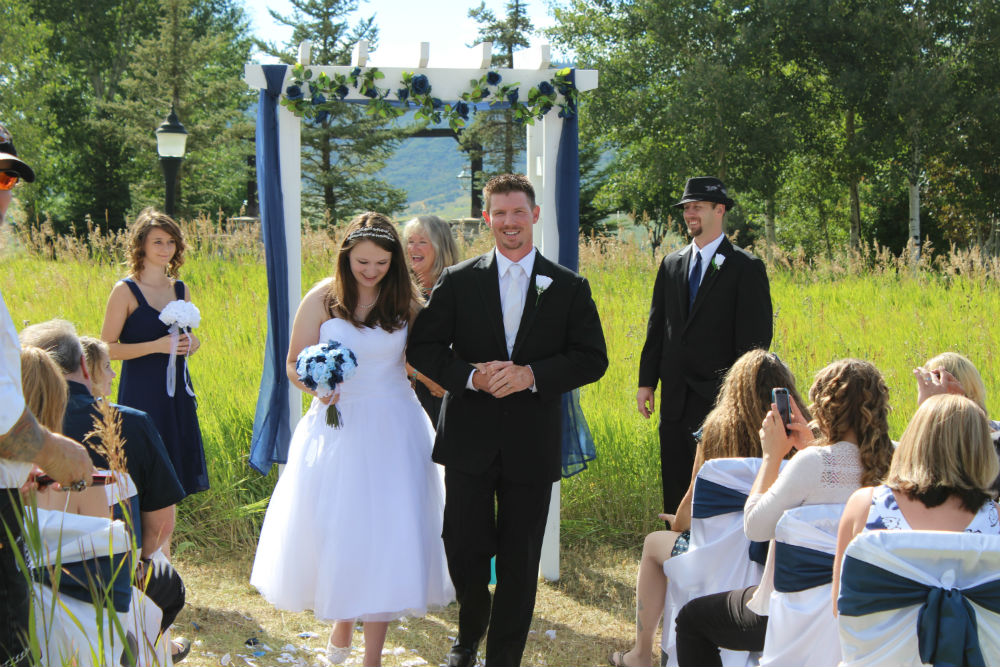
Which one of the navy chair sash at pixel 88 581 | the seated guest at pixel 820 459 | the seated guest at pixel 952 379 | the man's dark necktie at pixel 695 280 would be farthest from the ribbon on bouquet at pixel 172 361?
the seated guest at pixel 952 379

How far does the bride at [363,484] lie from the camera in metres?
3.84

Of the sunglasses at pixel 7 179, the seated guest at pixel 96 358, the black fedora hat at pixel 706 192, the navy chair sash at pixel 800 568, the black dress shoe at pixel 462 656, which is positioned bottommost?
the black dress shoe at pixel 462 656

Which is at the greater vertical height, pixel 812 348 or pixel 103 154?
pixel 103 154

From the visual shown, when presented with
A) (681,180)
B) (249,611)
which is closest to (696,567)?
(249,611)

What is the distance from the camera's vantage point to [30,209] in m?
26.9

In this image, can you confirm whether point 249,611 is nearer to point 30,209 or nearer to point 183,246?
point 183,246

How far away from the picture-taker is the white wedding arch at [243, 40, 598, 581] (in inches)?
189

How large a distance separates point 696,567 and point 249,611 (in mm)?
2508

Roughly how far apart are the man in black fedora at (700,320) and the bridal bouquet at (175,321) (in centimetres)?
→ 242

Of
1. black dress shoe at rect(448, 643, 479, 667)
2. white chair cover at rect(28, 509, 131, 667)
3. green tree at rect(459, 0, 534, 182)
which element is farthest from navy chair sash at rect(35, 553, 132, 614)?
green tree at rect(459, 0, 534, 182)

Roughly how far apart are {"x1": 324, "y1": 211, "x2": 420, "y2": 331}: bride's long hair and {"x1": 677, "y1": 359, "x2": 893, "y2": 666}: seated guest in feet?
5.86

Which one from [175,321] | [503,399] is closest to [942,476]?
[503,399]

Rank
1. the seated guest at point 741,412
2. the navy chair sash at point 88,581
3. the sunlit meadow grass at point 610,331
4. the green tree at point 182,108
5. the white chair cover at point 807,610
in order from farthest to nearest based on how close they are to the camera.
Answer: the green tree at point 182,108, the sunlit meadow grass at point 610,331, the seated guest at point 741,412, the white chair cover at point 807,610, the navy chair sash at point 88,581

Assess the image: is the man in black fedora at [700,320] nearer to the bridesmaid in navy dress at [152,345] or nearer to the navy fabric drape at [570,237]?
the navy fabric drape at [570,237]
